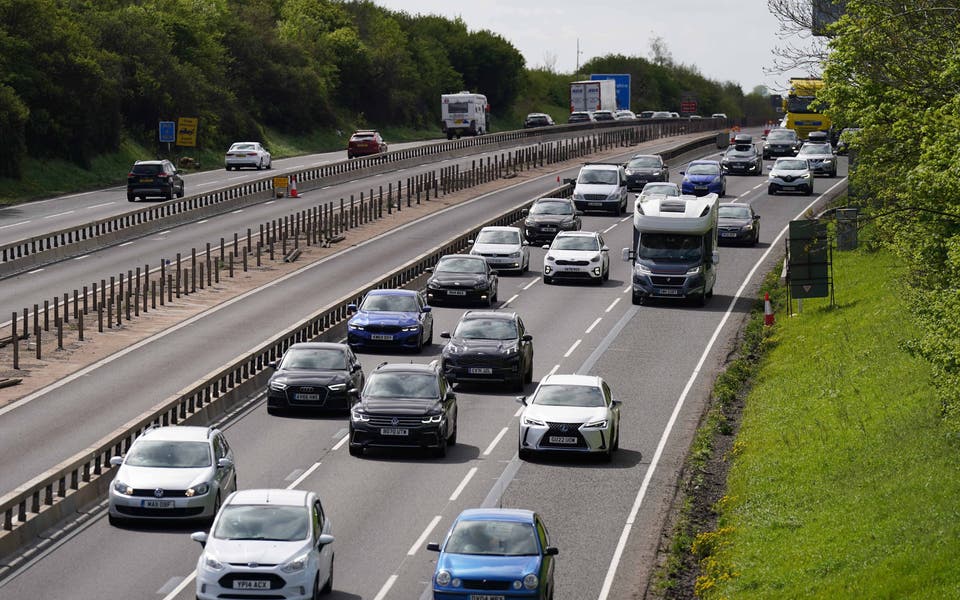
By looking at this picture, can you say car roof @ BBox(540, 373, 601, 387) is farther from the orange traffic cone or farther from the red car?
the red car

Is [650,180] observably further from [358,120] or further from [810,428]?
[358,120]

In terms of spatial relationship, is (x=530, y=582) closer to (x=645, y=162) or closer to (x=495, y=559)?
(x=495, y=559)

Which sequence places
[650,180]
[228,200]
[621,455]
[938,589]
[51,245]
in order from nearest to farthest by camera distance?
1. [938,589]
2. [621,455]
3. [51,245]
4. [228,200]
5. [650,180]

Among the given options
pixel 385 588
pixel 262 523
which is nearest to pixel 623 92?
pixel 385 588

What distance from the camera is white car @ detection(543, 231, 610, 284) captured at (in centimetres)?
5212

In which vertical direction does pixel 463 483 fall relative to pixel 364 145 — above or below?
below

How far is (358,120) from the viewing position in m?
134

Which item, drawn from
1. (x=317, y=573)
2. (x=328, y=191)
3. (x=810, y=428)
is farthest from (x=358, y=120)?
(x=317, y=573)

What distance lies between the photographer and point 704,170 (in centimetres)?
7456

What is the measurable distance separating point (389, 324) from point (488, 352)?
5.43m

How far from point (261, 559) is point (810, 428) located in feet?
52.2

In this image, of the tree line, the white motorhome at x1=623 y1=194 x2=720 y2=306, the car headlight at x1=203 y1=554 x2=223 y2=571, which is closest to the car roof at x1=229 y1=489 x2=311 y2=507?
the car headlight at x1=203 y1=554 x2=223 y2=571

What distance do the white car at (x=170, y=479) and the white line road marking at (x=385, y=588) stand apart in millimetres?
3668

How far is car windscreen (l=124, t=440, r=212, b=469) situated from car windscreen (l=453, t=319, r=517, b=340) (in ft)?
40.8
